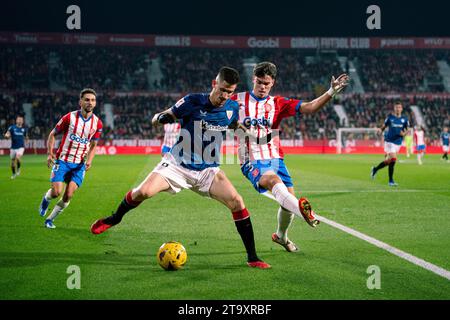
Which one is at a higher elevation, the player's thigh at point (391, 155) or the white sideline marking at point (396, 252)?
the player's thigh at point (391, 155)

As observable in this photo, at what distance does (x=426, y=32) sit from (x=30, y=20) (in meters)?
40.5

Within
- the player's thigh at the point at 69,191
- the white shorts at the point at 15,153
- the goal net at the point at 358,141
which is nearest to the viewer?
the player's thigh at the point at 69,191

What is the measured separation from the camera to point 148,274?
499 centimetres

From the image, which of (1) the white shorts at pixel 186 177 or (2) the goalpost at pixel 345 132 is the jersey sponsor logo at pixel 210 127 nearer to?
(1) the white shorts at pixel 186 177

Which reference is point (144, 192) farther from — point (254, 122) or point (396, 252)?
point (396, 252)

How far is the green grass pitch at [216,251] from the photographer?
4395 millimetres

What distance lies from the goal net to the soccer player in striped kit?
3443 cm

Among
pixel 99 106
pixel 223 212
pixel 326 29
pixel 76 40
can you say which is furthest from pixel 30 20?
pixel 223 212

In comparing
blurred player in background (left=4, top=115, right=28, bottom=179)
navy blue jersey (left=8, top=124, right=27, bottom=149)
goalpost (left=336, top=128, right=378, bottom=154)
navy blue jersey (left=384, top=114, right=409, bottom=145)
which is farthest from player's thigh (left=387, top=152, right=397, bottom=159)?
goalpost (left=336, top=128, right=378, bottom=154)

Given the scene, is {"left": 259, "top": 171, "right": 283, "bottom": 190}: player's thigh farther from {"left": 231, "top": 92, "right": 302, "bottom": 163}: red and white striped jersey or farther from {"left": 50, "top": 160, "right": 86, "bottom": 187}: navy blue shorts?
{"left": 50, "top": 160, "right": 86, "bottom": 187}: navy blue shorts

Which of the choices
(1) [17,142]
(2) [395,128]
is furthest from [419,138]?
(1) [17,142]

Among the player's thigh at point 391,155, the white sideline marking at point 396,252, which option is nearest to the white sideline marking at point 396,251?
the white sideline marking at point 396,252

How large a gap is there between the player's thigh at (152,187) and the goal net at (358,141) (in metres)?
36.5

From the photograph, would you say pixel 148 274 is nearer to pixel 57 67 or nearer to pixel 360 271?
pixel 360 271
